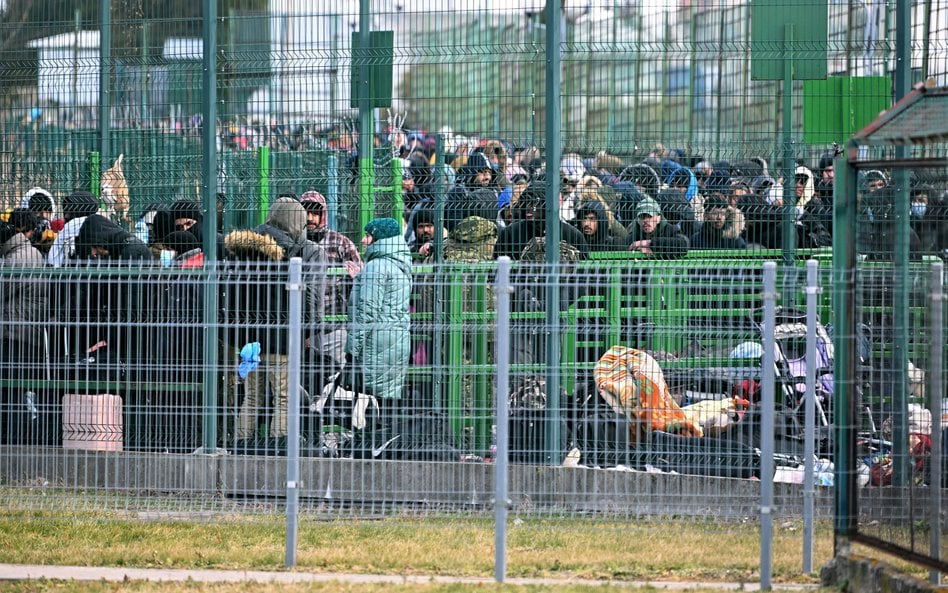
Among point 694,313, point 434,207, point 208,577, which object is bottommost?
point 208,577

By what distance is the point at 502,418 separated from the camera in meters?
8.70

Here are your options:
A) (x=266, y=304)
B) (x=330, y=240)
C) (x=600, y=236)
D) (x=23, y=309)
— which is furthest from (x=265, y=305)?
(x=600, y=236)

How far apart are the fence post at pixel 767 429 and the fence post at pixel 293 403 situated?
9.41 ft

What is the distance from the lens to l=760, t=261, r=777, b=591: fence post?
851 centimetres

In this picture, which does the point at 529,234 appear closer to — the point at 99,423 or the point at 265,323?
the point at 265,323

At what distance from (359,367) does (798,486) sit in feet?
10.6

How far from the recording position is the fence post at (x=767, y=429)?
851cm

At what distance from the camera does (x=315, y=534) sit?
1005cm

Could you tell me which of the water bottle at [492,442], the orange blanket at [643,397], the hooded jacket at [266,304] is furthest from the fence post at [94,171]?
the orange blanket at [643,397]

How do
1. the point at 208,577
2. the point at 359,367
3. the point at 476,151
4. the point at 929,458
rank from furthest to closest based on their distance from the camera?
the point at 476,151, the point at 359,367, the point at 208,577, the point at 929,458

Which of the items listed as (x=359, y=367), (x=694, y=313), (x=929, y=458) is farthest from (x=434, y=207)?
(x=929, y=458)

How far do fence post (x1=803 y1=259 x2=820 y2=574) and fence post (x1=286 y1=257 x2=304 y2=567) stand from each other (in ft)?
10.4

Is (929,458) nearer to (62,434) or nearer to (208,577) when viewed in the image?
(208,577)

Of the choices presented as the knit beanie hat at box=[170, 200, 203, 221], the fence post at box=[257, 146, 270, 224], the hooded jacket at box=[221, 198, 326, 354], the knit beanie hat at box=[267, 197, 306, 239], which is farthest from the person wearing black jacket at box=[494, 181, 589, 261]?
the knit beanie hat at box=[170, 200, 203, 221]
